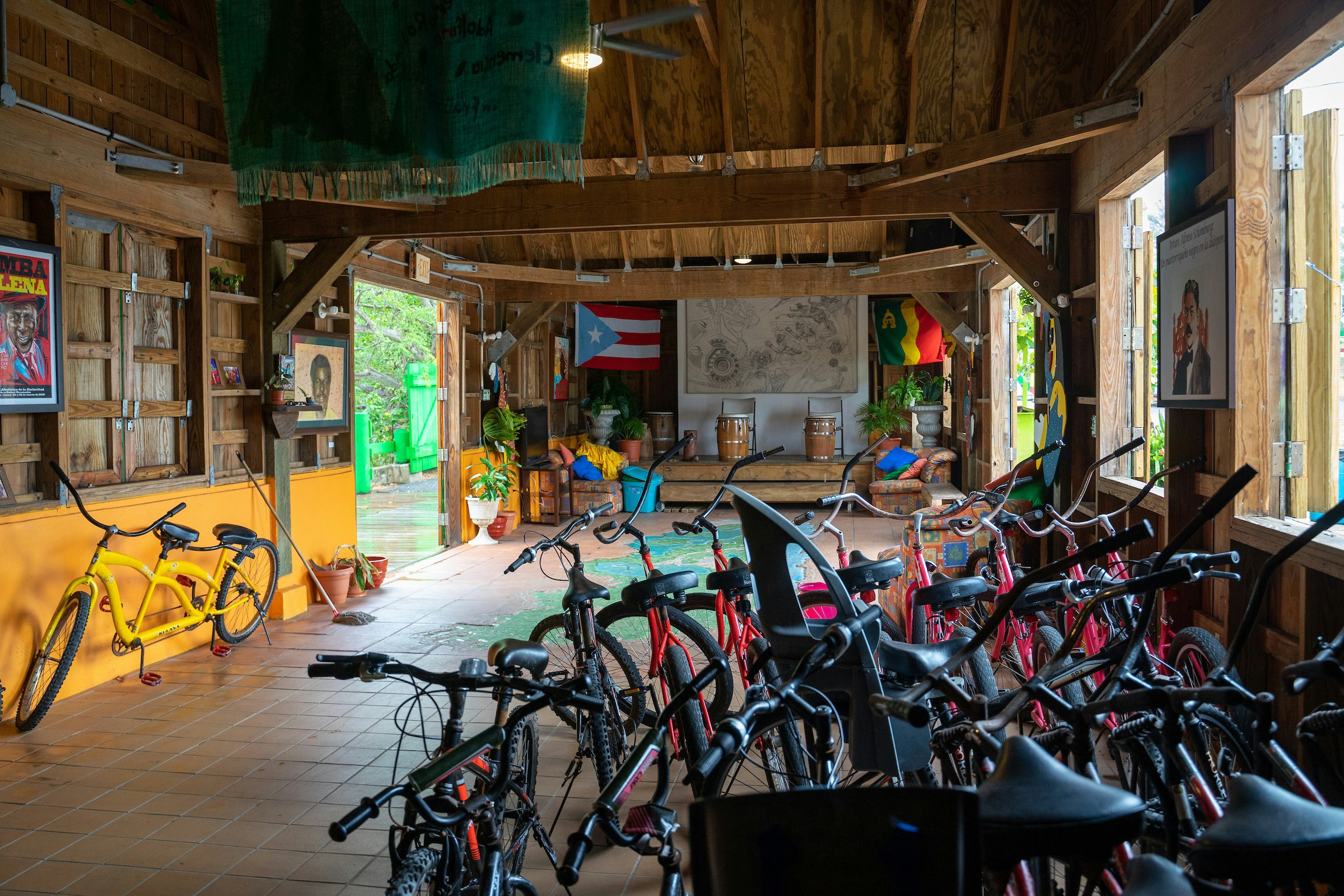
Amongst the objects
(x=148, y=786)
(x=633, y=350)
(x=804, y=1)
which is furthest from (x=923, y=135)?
(x=633, y=350)

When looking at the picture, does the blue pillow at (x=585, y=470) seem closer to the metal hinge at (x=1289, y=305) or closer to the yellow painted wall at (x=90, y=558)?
the yellow painted wall at (x=90, y=558)

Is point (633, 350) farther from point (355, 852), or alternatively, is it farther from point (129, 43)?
point (355, 852)

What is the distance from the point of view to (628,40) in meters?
3.30

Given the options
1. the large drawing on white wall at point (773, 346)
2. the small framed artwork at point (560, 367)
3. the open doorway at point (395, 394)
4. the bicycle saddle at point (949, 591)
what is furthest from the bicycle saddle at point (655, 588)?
the open doorway at point (395, 394)

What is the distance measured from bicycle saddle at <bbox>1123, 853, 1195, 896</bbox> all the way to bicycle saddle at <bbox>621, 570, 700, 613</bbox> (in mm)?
2187

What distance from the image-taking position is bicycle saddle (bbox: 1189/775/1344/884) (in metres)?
1.02

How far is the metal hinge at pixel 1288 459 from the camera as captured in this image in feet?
Result: 10.4

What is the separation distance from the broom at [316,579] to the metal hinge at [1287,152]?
528cm

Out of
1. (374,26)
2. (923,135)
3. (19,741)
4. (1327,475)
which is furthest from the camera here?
(923,135)

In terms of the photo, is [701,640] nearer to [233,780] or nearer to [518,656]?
[518,656]

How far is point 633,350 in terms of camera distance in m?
12.0

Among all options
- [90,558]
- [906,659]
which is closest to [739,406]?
[90,558]

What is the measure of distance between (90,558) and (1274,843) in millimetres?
5265

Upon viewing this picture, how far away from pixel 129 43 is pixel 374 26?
2545mm
